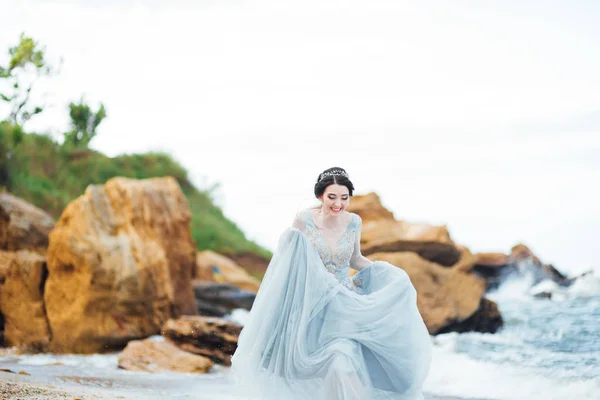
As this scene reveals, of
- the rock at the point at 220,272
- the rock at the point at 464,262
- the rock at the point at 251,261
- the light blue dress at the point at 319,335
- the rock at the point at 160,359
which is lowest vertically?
the rock at the point at 160,359

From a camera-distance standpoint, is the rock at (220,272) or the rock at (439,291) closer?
the rock at (439,291)

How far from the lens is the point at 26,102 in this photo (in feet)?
62.7

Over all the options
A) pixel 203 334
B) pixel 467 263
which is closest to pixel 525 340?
pixel 467 263

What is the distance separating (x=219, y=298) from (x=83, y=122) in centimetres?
1216

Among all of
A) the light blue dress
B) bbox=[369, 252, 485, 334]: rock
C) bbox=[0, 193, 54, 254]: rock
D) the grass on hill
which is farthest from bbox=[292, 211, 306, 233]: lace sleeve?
the grass on hill

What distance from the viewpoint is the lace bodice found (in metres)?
4.96

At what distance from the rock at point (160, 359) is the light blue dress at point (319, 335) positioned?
408 centimetres

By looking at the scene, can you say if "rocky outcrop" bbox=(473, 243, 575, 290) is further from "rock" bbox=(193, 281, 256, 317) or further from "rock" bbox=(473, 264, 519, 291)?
"rock" bbox=(193, 281, 256, 317)

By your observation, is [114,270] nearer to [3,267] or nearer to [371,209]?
[3,267]

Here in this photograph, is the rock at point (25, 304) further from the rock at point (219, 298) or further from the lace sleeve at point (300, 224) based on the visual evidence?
the lace sleeve at point (300, 224)

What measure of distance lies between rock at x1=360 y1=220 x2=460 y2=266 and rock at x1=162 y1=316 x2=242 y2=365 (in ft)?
13.9

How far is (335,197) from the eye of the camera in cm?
494

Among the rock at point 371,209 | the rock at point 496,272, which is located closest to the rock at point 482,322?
the rock at point 371,209

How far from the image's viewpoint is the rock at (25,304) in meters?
10.6
